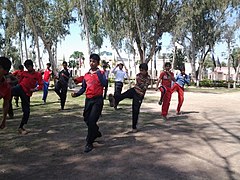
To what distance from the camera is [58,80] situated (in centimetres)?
1112

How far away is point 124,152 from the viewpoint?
5.51 m

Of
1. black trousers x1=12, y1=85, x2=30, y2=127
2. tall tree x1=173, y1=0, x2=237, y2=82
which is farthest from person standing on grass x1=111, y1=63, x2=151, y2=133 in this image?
tall tree x1=173, y1=0, x2=237, y2=82

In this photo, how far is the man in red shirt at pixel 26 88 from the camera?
705cm

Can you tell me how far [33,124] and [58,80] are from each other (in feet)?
10.2

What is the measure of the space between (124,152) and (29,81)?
10.1 ft

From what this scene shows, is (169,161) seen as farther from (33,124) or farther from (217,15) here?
(217,15)

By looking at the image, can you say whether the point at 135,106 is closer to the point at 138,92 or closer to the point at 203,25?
the point at 138,92

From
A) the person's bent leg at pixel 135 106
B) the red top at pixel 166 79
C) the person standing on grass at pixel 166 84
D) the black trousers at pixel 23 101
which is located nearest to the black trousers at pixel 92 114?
the person's bent leg at pixel 135 106

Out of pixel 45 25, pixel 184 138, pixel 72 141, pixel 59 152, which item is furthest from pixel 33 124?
pixel 45 25

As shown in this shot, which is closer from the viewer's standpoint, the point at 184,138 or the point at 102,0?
the point at 184,138

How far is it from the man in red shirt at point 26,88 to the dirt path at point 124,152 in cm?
43

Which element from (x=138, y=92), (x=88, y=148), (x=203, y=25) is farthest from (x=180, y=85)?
(x=203, y=25)

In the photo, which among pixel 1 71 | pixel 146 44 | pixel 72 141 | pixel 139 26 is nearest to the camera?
pixel 1 71

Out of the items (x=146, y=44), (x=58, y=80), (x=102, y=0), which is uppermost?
(x=102, y=0)
